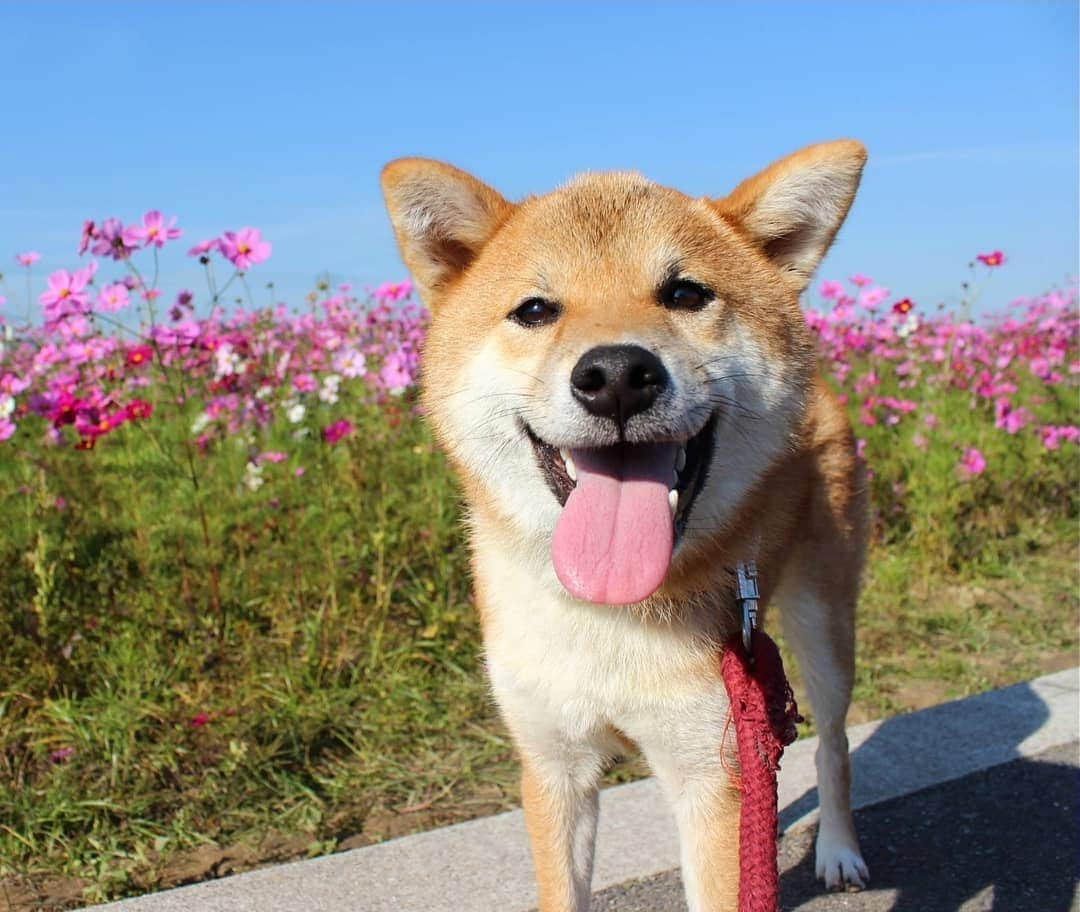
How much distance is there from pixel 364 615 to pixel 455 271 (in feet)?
6.38

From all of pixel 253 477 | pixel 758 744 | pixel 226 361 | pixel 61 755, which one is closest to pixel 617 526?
pixel 758 744

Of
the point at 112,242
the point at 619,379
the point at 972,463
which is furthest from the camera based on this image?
the point at 972,463

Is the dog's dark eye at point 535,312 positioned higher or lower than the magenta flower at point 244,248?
lower

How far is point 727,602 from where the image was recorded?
7.11 feet

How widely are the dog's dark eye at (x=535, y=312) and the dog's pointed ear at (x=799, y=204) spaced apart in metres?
0.57

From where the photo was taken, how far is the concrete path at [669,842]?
2531 millimetres

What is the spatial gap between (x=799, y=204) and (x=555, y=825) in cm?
157

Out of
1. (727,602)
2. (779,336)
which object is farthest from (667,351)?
(727,602)

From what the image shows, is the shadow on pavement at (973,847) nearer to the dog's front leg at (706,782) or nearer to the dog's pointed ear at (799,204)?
the dog's front leg at (706,782)

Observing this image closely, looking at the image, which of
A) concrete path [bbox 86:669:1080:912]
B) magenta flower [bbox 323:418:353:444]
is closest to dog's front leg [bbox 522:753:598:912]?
concrete path [bbox 86:669:1080:912]

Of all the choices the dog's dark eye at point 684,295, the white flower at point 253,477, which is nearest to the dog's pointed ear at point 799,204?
the dog's dark eye at point 684,295

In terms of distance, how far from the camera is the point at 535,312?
2160 millimetres

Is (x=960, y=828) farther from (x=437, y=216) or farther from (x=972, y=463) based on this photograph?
(x=972, y=463)

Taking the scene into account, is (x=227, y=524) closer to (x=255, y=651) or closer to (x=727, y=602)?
(x=255, y=651)
